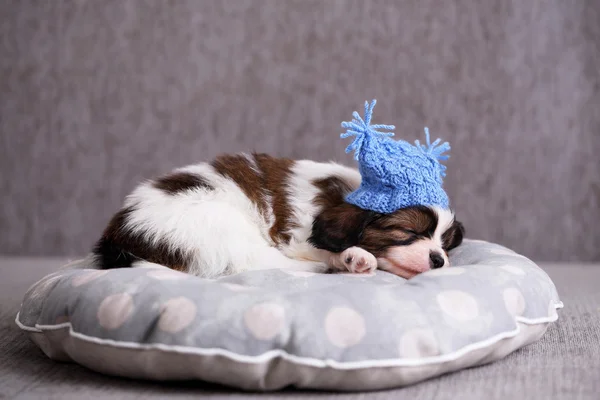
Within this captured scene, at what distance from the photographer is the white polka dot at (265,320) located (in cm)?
168

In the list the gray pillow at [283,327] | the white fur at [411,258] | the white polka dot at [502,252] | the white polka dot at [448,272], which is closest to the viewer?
the gray pillow at [283,327]

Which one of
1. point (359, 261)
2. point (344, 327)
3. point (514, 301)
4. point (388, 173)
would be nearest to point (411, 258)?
point (359, 261)

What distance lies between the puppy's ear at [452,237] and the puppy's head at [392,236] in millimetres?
170

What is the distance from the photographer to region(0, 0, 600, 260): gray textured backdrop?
4480 millimetres

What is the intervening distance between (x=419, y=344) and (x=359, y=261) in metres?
0.65

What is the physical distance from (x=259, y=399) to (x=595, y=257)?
3.53 metres

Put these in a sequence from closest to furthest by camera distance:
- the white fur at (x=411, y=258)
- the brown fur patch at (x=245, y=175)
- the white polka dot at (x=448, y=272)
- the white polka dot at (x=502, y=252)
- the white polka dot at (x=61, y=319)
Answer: the white polka dot at (x=61, y=319), the white polka dot at (x=448, y=272), the white fur at (x=411, y=258), the white polka dot at (x=502, y=252), the brown fur patch at (x=245, y=175)

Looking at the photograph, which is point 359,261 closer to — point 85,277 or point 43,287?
point 85,277

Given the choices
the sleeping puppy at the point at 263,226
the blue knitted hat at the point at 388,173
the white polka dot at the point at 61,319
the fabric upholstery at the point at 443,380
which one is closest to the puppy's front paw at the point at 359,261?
the sleeping puppy at the point at 263,226

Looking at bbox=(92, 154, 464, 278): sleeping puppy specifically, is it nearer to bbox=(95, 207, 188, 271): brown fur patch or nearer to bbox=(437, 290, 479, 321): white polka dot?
bbox=(95, 207, 188, 271): brown fur patch

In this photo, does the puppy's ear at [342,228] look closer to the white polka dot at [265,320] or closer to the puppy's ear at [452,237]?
the puppy's ear at [452,237]

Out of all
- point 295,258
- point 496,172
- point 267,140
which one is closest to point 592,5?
point 496,172

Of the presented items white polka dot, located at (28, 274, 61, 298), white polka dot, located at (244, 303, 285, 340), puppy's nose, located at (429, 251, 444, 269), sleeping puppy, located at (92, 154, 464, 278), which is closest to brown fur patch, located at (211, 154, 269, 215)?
sleeping puppy, located at (92, 154, 464, 278)

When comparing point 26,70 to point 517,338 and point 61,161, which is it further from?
point 517,338
